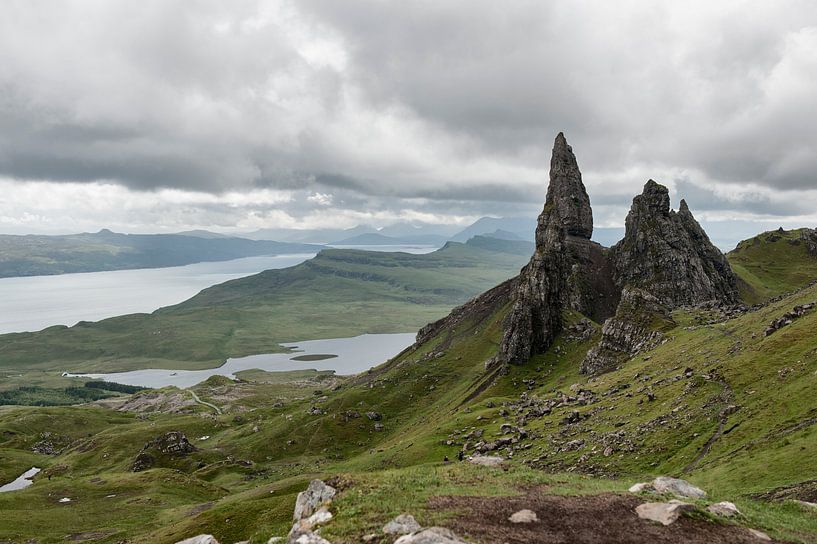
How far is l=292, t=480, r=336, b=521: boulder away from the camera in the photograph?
36281mm

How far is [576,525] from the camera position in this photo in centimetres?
2973

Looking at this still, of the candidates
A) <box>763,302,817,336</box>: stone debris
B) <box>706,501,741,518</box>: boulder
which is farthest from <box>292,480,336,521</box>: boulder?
<box>763,302,817,336</box>: stone debris

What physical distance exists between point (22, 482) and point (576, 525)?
188 metres

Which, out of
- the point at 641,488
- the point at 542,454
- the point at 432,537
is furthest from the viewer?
the point at 542,454

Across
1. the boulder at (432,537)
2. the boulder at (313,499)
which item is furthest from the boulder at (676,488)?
the boulder at (313,499)

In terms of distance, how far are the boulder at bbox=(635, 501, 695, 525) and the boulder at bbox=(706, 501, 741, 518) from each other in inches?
66.4

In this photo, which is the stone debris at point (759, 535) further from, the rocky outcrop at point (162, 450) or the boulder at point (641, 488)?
the rocky outcrop at point (162, 450)

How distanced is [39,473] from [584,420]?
178 m

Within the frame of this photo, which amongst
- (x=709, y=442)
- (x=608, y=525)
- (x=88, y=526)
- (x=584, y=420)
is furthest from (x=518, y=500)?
(x=88, y=526)

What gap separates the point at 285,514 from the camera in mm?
59375

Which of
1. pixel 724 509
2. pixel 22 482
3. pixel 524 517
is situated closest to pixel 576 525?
pixel 524 517

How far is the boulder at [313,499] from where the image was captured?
36281mm

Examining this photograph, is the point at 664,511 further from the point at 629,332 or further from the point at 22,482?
the point at 22,482

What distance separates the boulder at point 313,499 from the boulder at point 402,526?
29.4 feet
